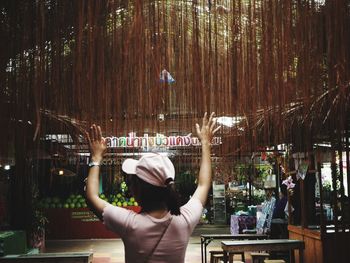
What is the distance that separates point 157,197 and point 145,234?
13 cm

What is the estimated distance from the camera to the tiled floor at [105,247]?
30.4ft

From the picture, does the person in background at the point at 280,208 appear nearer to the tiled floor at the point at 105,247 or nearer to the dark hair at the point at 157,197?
the tiled floor at the point at 105,247

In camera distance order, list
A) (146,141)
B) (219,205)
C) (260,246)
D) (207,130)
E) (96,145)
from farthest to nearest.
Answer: (219,205), (260,246), (146,141), (207,130), (96,145)

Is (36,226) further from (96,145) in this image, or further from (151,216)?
(151,216)

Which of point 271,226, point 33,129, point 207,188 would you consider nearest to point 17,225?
point 271,226

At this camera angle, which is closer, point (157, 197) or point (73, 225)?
point (157, 197)

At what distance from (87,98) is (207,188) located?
0.63 m

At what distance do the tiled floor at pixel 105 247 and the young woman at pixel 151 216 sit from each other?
731 centimetres

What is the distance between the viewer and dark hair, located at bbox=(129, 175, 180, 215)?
66.0 inches

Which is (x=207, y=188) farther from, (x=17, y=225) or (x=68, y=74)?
(x=17, y=225)

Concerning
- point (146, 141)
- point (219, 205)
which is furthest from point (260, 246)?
point (219, 205)

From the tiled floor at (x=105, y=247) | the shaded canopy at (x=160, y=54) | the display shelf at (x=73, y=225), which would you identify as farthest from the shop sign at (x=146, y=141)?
the display shelf at (x=73, y=225)

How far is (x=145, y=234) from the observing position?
1.63 meters

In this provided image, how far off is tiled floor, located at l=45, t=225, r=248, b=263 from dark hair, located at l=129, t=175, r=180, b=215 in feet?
24.1
